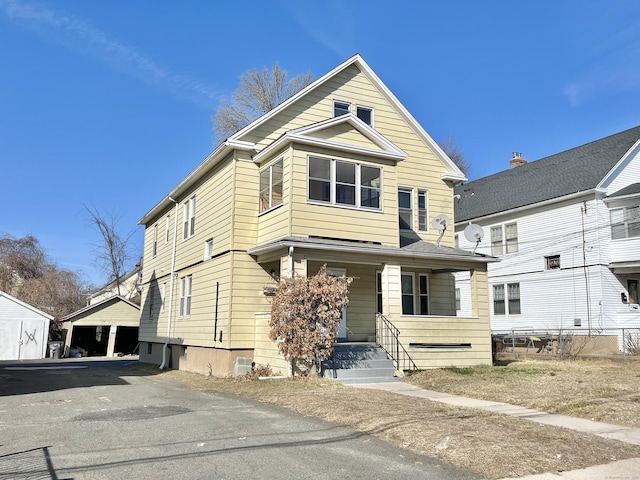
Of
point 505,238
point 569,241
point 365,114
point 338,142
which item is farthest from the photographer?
point 505,238

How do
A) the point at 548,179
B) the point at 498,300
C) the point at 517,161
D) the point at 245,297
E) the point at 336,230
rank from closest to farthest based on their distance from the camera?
the point at 336,230 < the point at 245,297 < the point at 548,179 < the point at 498,300 < the point at 517,161

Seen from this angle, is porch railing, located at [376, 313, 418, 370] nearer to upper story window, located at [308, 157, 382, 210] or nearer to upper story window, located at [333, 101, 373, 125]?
upper story window, located at [308, 157, 382, 210]

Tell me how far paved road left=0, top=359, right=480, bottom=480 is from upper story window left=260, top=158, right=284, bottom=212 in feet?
24.3

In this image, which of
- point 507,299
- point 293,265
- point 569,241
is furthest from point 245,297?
point 507,299

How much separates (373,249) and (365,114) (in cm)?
622

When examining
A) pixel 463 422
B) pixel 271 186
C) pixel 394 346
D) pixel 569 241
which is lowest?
pixel 463 422

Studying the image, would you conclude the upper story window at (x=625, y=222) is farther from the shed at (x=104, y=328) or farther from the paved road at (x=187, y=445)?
the shed at (x=104, y=328)

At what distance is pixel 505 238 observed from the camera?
27.2 meters

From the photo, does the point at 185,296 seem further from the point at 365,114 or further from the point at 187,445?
the point at 187,445

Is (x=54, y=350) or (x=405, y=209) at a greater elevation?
(x=405, y=209)

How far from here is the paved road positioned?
5676mm

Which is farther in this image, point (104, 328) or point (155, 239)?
point (104, 328)

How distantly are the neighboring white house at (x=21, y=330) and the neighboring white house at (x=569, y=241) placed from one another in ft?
84.5

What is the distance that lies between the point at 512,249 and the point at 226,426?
21.8 meters
